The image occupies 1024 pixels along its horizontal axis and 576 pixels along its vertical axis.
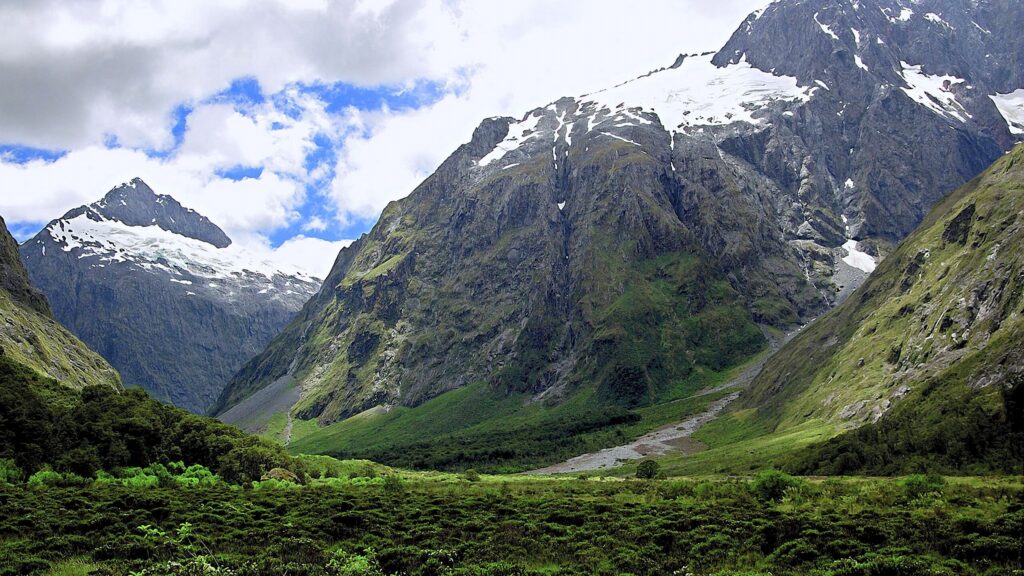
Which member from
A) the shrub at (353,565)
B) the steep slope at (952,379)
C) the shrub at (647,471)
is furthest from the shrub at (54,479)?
the shrub at (647,471)

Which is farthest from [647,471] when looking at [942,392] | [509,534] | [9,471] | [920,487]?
[9,471]

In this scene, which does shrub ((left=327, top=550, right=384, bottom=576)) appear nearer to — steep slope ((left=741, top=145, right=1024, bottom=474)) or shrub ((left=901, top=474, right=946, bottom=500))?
shrub ((left=901, top=474, right=946, bottom=500))

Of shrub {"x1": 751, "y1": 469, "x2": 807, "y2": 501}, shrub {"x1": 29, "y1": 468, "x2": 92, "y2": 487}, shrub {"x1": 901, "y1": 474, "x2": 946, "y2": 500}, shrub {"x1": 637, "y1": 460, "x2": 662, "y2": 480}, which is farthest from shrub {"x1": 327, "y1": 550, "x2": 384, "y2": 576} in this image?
shrub {"x1": 637, "y1": 460, "x2": 662, "y2": 480}

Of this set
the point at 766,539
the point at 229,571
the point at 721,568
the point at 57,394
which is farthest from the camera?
the point at 57,394

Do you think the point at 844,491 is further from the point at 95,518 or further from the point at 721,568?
the point at 95,518

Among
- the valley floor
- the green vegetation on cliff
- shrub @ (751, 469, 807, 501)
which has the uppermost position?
the valley floor

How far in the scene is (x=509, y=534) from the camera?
42.5 metres

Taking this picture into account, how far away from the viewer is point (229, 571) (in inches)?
1210

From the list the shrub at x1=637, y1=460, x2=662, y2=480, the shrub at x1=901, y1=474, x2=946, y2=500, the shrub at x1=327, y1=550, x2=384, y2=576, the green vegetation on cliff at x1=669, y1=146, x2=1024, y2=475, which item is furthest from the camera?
the shrub at x1=637, y1=460, x2=662, y2=480

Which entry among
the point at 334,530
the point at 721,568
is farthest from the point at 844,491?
the point at 334,530

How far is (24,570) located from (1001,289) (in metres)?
180

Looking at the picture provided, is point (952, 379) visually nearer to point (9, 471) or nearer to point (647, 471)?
point (647, 471)

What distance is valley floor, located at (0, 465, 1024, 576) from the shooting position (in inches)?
1307

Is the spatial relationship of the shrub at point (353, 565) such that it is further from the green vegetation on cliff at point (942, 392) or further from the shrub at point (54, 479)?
the green vegetation on cliff at point (942, 392)
